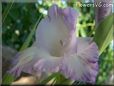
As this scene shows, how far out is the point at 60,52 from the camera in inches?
14.8

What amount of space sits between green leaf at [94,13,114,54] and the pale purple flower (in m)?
0.01

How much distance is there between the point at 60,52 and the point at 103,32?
5cm

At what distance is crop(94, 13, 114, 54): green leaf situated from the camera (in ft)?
1.26

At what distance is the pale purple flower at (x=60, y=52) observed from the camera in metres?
0.35

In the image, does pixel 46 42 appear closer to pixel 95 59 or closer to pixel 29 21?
pixel 95 59

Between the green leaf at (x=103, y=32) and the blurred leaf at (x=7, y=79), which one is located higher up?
the green leaf at (x=103, y=32)

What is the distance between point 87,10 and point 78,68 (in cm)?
95

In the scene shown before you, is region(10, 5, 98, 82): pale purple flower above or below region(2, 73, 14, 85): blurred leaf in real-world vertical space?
above

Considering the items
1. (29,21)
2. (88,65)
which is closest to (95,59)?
(88,65)

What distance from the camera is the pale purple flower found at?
0.35m

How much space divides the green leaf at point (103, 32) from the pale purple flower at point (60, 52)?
0.04ft

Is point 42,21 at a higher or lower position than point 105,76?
higher

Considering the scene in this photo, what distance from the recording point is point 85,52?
36cm

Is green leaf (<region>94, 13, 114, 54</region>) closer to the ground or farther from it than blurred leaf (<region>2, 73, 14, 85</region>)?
farther from it
